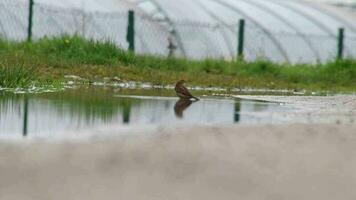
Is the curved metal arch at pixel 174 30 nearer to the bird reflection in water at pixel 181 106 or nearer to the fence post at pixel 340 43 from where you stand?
the fence post at pixel 340 43

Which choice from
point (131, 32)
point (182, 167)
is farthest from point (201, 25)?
A: point (182, 167)

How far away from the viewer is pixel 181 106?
8992 mm

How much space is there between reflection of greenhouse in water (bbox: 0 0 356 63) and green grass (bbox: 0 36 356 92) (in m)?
2.53

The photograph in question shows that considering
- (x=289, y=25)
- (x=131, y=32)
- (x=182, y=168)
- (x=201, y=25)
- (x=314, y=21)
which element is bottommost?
(x=182, y=168)

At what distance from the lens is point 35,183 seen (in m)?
3.26

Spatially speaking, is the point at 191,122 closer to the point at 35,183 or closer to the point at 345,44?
the point at 35,183

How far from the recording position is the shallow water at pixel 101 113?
5930 mm

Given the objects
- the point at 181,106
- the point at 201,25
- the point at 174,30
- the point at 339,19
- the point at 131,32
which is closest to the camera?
the point at 181,106

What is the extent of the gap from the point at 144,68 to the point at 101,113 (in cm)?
1166

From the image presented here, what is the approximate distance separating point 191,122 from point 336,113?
212 cm

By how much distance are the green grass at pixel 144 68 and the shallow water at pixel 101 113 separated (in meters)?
1.97

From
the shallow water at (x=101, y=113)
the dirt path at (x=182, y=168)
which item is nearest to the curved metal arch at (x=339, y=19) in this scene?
the shallow water at (x=101, y=113)

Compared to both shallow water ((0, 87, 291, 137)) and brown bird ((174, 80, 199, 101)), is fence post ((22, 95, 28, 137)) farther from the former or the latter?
brown bird ((174, 80, 199, 101))

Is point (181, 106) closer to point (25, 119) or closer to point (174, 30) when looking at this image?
point (25, 119)
